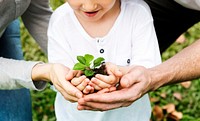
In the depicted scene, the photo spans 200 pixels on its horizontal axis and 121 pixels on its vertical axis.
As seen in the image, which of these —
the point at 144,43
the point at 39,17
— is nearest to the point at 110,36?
the point at 144,43

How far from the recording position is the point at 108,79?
5.54ft

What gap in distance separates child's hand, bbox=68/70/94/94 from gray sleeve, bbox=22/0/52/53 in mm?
669

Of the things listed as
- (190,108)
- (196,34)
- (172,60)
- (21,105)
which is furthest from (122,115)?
(196,34)

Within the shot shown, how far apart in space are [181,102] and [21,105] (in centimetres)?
102

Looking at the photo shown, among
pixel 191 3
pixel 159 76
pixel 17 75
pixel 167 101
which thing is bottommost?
pixel 167 101

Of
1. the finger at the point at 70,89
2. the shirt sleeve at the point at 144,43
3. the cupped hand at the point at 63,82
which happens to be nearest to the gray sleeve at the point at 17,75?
the cupped hand at the point at 63,82

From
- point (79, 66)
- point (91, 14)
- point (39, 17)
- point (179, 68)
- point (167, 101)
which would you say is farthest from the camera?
point (167, 101)

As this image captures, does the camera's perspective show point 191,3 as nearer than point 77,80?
No

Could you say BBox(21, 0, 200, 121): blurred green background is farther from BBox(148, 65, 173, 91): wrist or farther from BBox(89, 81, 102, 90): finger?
BBox(89, 81, 102, 90): finger

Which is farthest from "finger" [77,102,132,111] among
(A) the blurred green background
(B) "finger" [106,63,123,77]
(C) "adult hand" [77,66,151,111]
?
(A) the blurred green background

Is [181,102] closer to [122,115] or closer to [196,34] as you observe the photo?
[196,34]

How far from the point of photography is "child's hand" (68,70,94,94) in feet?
5.52

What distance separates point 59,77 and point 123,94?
8.4 inches

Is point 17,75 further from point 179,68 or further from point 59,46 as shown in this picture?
point 179,68
